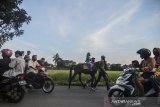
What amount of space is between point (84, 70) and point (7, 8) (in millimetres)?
5006

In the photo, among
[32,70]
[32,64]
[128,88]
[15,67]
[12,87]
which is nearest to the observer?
[128,88]

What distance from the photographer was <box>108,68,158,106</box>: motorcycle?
33.3 feet

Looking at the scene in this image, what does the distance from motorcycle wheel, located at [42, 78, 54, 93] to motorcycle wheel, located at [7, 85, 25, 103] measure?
3791mm

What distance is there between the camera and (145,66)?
10.6 meters

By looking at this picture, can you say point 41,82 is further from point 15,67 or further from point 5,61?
point 5,61

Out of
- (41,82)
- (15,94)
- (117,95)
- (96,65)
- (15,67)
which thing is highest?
(96,65)

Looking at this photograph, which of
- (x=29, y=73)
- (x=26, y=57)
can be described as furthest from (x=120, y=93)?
(x=26, y=57)

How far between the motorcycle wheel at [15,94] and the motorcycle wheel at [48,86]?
3791 millimetres

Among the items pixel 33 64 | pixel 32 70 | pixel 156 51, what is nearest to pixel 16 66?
pixel 32 70

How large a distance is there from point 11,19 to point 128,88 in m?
11.6

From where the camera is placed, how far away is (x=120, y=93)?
10289 mm

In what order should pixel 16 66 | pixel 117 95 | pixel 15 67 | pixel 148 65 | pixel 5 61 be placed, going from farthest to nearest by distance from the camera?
1. pixel 16 66
2. pixel 15 67
3. pixel 5 61
4. pixel 148 65
5. pixel 117 95

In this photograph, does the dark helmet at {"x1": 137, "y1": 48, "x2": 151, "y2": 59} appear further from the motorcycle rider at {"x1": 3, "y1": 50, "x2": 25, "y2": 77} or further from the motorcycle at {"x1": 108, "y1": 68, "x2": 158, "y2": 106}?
the motorcycle rider at {"x1": 3, "y1": 50, "x2": 25, "y2": 77}

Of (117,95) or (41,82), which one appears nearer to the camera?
(117,95)
